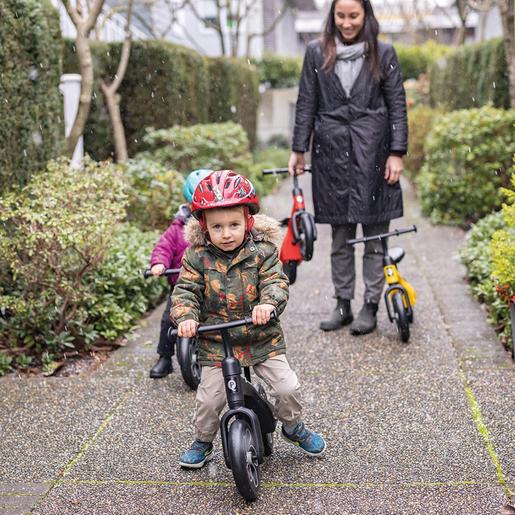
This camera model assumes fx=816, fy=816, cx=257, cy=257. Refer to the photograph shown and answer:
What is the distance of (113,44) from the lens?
1109 cm

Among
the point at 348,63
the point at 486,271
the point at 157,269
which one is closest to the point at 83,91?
the point at 348,63

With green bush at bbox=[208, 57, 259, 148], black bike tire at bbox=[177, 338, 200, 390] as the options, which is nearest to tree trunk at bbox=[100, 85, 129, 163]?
green bush at bbox=[208, 57, 259, 148]

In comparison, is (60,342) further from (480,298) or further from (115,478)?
(480,298)

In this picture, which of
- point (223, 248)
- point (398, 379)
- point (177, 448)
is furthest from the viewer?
point (398, 379)

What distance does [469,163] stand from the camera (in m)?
9.51

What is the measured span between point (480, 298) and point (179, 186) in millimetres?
3335

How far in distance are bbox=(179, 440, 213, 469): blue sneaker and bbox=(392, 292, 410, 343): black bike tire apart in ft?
6.61

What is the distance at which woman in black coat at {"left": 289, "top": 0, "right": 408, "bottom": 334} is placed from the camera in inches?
213

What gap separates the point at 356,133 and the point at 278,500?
2871 mm

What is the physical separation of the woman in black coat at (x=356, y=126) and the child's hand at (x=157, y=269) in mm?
1607

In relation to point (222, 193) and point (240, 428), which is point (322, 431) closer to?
point (240, 428)

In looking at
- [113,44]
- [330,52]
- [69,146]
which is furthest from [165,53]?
[330,52]

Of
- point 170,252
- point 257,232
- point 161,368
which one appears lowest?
point 161,368

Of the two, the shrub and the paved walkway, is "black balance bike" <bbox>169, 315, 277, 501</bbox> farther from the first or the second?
the shrub
